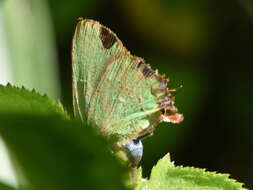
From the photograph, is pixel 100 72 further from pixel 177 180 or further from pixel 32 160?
pixel 32 160

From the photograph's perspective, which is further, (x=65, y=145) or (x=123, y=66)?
(x=123, y=66)

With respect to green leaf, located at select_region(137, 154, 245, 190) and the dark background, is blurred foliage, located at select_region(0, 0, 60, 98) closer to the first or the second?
the dark background

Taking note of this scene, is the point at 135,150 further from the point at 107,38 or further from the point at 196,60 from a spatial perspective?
the point at 196,60

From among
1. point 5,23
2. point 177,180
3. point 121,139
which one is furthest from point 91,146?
point 5,23

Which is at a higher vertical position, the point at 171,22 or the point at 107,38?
the point at 171,22

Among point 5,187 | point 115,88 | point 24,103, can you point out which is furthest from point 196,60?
point 5,187
